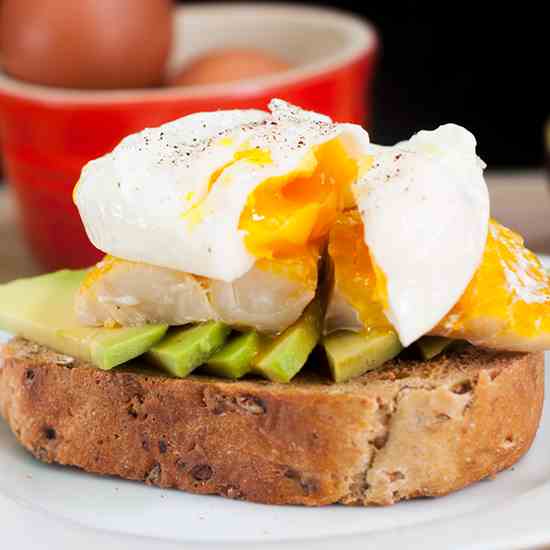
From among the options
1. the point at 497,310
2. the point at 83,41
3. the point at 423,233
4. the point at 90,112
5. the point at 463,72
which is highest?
the point at 423,233

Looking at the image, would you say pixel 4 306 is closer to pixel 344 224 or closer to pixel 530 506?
pixel 344 224

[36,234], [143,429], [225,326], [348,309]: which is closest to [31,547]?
[143,429]

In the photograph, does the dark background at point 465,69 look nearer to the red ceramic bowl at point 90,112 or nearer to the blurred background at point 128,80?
the blurred background at point 128,80

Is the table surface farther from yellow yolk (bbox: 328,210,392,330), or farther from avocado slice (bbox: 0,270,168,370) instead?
yellow yolk (bbox: 328,210,392,330)

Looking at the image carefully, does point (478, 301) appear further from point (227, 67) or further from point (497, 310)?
point (227, 67)

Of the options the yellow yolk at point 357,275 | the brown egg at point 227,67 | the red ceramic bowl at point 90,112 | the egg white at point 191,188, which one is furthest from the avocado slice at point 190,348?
the brown egg at point 227,67

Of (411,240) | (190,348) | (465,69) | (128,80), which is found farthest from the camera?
(465,69)

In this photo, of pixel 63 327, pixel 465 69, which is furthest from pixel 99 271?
pixel 465 69
